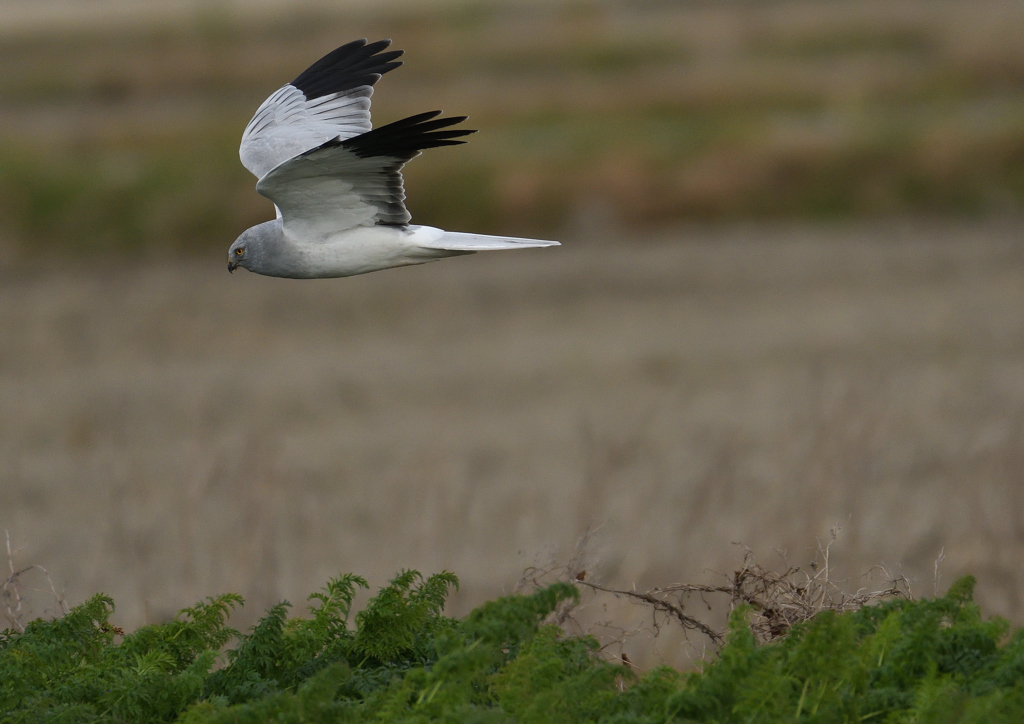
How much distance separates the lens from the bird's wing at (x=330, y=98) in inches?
261

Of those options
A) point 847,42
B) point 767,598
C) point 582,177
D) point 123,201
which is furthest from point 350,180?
point 847,42

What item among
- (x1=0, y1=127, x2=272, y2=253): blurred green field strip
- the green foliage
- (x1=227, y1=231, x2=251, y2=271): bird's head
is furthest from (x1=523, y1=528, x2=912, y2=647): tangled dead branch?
(x1=0, y1=127, x2=272, y2=253): blurred green field strip

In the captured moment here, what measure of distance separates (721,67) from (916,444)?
15588mm

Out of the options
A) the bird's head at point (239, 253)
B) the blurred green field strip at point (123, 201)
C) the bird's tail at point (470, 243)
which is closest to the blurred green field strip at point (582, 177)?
the blurred green field strip at point (123, 201)

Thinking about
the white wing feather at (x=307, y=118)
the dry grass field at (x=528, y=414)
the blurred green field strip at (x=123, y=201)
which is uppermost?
the blurred green field strip at (x=123, y=201)

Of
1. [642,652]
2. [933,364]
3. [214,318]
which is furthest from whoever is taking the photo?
[214,318]

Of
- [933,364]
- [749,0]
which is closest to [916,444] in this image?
[933,364]

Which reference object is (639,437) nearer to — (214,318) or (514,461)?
(514,461)

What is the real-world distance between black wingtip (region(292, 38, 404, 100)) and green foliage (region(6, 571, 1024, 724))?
2.86m

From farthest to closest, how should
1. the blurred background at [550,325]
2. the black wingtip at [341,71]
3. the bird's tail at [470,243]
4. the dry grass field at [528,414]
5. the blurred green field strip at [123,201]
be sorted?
the blurred green field strip at [123,201], the blurred background at [550,325], the dry grass field at [528,414], the black wingtip at [341,71], the bird's tail at [470,243]

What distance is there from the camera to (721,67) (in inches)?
1053

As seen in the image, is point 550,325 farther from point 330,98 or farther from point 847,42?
point 847,42

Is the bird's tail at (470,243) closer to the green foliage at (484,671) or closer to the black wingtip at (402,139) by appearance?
the black wingtip at (402,139)

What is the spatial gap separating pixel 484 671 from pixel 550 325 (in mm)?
13512
